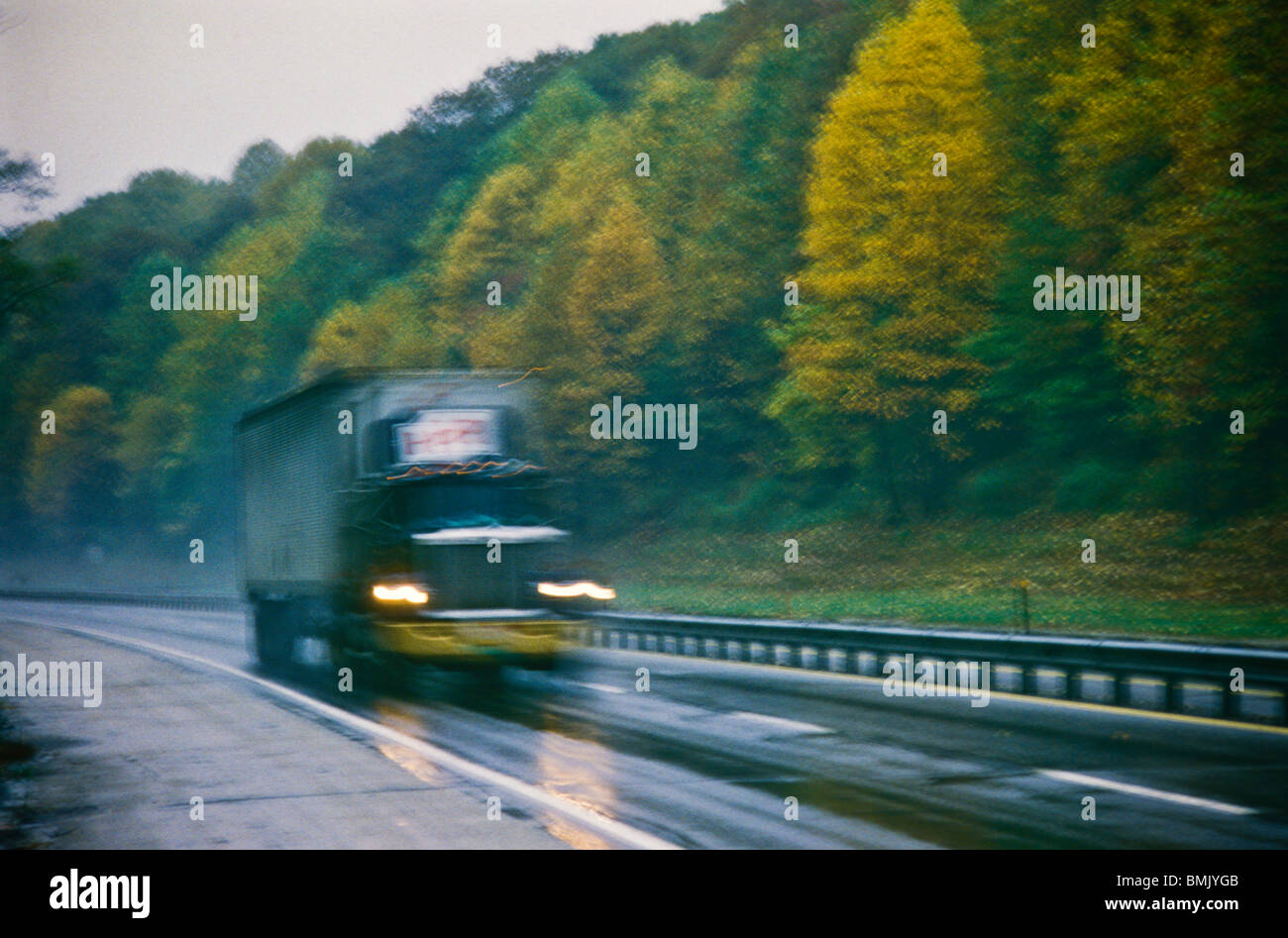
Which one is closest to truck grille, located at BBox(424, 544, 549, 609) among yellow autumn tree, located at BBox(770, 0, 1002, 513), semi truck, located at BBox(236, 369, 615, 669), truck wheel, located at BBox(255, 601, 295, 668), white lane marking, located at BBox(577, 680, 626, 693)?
semi truck, located at BBox(236, 369, 615, 669)

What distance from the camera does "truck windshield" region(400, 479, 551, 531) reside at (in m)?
17.1

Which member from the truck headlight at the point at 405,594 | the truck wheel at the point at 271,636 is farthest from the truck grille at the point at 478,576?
the truck wheel at the point at 271,636

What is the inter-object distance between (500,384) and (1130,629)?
39.8 ft

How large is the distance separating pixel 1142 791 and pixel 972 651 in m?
6.93

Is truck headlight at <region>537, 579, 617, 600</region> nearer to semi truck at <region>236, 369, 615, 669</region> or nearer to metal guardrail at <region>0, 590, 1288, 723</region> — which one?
semi truck at <region>236, 369, 615, 669</region>

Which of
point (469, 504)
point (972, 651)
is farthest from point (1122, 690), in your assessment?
point (469, 504)

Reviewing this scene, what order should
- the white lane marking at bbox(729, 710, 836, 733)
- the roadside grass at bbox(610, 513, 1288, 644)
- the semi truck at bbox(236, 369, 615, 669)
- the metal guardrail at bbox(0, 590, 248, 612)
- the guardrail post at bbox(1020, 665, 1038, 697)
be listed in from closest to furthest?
the white lane marking at bbox(729, 710, 836, 733)
the guardrail post at bbox(1020, 665, 1038, 697)
the semi truck at bbox(236, 369, 615, 669)
the roadside grass at bbox(610, 513, 1288, 644)
the metal guardrail at bbox(0, 590, 248, 612)

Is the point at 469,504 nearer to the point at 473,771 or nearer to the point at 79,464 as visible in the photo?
the point at 473,771

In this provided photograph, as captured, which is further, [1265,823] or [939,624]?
[939,624]

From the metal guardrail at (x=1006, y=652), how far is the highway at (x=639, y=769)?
1.71 ft

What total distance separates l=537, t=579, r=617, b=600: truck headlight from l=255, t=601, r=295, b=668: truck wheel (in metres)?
6.17

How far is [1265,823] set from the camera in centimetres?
868
